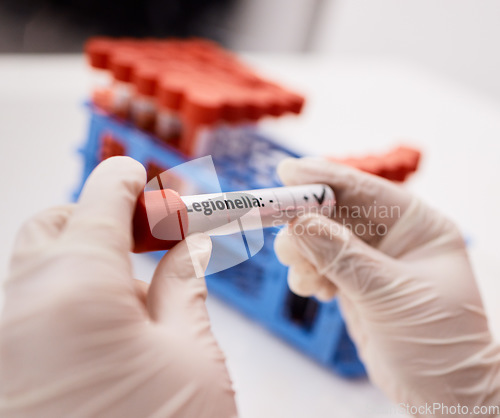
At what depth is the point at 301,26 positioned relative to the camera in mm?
4301

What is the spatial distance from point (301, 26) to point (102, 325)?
13.9 ft

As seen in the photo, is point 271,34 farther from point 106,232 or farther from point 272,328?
point 106,232

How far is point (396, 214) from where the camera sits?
0.84m

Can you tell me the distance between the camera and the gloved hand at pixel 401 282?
0.75 metres

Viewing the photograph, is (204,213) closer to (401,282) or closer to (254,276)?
(401,282)

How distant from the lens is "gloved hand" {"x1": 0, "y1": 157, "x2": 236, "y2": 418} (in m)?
0.44

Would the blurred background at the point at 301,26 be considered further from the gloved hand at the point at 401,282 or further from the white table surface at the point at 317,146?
the gloved hand at the point at 401,282

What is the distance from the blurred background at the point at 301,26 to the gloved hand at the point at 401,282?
9.05 ft

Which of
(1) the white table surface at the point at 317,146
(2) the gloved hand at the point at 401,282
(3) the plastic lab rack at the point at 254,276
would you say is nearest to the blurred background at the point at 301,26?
(1) the white table surface at the point at 317,146

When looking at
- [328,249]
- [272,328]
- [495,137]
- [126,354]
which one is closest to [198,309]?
[126,354]

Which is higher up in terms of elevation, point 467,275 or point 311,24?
point 467,275

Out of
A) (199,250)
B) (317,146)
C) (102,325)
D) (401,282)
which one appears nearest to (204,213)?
(199,250)

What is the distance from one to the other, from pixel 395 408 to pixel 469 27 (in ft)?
11.2

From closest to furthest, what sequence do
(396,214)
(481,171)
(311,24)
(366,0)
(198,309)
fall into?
(198,309)
(396,214)
(481,171)
(366,0)
(311,24)
